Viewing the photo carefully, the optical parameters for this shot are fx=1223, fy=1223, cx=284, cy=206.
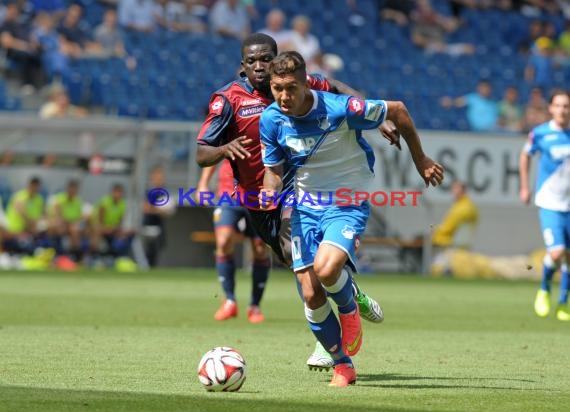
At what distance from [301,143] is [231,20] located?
18.8 metres

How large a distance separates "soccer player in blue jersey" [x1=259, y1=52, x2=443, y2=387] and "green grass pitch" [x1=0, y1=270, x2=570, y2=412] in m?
0.45

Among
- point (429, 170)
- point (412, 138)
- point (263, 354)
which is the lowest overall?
point (263, 354)

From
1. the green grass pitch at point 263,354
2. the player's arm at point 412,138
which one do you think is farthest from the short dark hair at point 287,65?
the green grass pitch at point 263,354

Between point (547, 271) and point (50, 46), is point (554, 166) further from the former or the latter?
point (50, 46)

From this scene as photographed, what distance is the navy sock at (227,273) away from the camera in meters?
13.2

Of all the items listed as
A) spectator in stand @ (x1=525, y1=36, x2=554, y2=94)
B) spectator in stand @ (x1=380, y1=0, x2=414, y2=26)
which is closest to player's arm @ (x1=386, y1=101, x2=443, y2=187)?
spectator in stand @ (x1=525, y1=36, x2=554, y2=94)

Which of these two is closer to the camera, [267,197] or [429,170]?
[267,197]

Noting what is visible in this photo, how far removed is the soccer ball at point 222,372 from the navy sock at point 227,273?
5894 millimetres

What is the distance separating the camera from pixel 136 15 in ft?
82.5

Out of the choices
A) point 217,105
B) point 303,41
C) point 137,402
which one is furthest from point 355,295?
point 303,41

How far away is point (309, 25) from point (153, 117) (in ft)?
17.3

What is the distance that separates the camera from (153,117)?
2389 cm

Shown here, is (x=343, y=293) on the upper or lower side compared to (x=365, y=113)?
lower

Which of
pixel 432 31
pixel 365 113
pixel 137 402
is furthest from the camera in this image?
pixel 432 31
